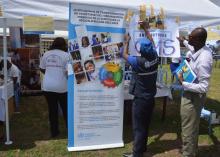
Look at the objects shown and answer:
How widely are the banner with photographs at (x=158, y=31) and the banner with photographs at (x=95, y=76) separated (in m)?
0.22

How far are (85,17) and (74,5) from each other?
0.25m

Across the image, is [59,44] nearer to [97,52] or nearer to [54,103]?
[97,52]

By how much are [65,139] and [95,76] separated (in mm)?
1474

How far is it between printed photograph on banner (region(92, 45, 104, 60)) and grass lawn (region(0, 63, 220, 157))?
1569mm

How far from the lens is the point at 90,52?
5.76 meters

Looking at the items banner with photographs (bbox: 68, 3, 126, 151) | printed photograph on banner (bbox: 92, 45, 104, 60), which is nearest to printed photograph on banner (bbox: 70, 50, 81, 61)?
banner with photographs (bbox: 68, 3, 126, 151)

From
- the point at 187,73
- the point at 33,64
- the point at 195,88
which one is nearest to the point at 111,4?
the point at 187,73

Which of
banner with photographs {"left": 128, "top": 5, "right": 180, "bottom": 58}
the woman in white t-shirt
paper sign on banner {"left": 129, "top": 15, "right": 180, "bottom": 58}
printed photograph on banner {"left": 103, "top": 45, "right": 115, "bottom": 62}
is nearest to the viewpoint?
printed photograph on banner {"left": 103, "top": 45, "right": 115, "bottom": 62}

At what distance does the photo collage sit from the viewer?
564cm

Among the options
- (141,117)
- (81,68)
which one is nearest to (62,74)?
(81,68)

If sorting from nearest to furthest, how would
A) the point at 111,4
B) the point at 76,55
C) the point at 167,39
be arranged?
the point at 76,55 < the point at 111,4 < the point at 167,39

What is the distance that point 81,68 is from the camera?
18.8 feet

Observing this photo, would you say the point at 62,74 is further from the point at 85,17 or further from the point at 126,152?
the point at 126,152

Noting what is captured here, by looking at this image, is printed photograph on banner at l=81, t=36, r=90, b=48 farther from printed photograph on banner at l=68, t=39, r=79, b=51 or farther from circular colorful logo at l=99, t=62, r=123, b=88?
circular colorful logo at l=99, t=62, r=123, b=88
